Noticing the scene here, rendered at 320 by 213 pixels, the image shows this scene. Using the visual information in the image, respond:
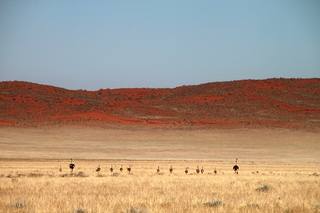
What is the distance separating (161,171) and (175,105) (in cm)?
5127

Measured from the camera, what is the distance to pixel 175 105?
286 ft

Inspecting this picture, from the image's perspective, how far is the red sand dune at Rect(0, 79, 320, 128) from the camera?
256 feet

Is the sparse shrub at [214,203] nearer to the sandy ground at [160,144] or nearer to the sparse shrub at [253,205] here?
the sparse shrub at [253,205]

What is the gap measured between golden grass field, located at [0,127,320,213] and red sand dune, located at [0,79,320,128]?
4.80 m

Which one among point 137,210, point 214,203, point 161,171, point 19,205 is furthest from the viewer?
point 161,171

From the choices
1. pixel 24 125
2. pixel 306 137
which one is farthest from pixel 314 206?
pixel 24 125

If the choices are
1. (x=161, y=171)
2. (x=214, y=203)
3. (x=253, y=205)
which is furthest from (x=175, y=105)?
(x=253, y=205)

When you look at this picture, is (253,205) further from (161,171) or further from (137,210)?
(161,171)

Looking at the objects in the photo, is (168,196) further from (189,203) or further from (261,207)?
(261,207)

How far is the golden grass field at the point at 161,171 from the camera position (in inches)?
667

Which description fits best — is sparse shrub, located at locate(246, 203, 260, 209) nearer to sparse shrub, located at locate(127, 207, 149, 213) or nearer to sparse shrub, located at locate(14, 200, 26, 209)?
sparse shrub, located at locate(127, 207, 149, 213)

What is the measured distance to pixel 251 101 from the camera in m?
88.7

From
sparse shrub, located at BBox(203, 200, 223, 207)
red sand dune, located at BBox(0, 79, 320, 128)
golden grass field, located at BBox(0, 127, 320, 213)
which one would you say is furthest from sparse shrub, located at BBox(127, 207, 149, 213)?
red sand dune, located at BBox(0, 79, 320, 128)

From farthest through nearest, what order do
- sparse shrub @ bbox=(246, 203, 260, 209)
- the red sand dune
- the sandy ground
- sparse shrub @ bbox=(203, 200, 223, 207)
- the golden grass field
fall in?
1. the red sand dune
2. the sandy ground
3. the golden grass field
4. sparse shrub @ bbox=(203, 200, 223, 207)
5. sparse shrub @ bbox=(246, 203, 260, 209)
